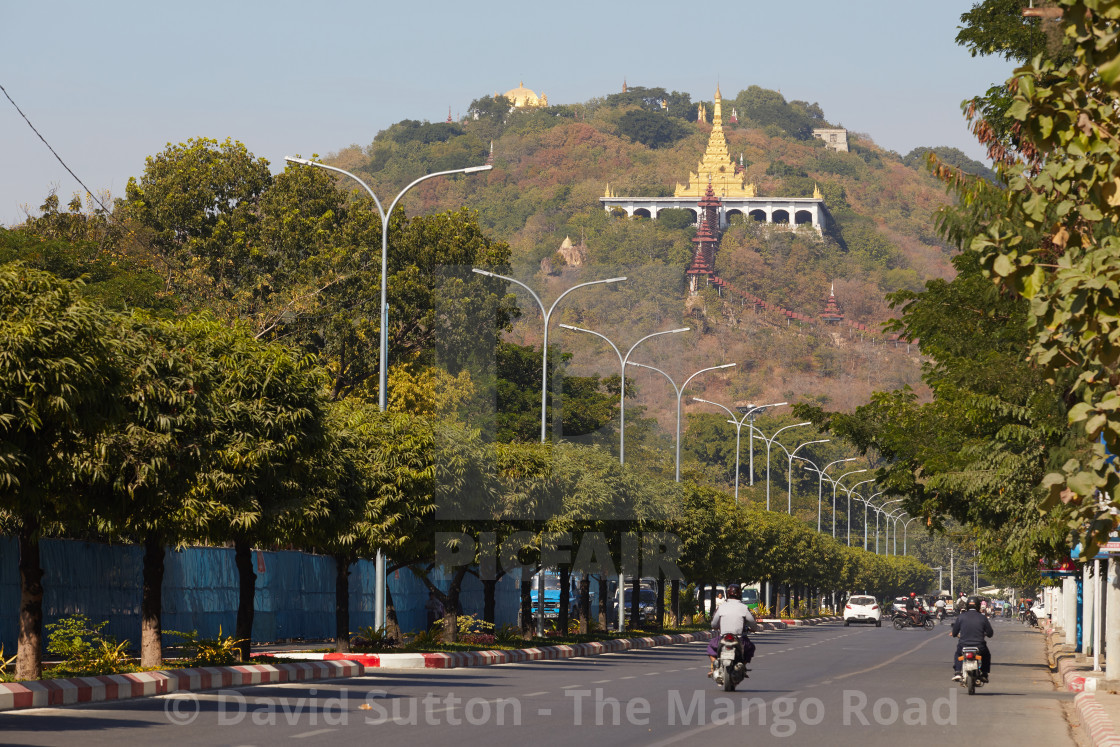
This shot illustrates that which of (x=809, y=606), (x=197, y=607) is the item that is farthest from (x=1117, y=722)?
(x=809, y=606)

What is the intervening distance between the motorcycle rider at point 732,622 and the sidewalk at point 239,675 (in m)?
6.48

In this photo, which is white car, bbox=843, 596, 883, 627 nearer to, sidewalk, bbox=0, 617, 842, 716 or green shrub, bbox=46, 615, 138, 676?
sidewalk, bbox=0, 617, 842, 716

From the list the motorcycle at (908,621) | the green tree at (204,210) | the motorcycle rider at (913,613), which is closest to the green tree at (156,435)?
the green tree at (204,210)

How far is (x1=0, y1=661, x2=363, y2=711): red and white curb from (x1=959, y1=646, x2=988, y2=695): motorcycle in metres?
10.1

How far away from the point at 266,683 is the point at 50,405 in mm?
9246

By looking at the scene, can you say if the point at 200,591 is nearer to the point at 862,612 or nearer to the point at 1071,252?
the point at 1071,252

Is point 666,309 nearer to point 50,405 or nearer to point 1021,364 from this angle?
point 1021,364

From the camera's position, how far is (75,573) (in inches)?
1150

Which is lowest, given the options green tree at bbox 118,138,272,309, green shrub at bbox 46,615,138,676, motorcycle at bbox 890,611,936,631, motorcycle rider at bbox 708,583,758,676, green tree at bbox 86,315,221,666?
motorcycle at bbox 890,611,936,631

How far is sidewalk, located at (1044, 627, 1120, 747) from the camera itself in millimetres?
16594

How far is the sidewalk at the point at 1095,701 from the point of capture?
16594 millimetres

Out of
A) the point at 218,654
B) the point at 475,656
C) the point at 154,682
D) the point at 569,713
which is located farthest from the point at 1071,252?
the point at 475,656

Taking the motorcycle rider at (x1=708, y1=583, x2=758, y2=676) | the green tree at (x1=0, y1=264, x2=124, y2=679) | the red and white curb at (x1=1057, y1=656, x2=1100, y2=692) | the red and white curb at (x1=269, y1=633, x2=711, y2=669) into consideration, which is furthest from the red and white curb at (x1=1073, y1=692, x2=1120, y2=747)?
the red and white curb at (x1=269, y1=633, x2=711, y2=669)

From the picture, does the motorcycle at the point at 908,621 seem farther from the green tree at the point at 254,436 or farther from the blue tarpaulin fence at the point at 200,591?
the green tree at the point at 254,436
